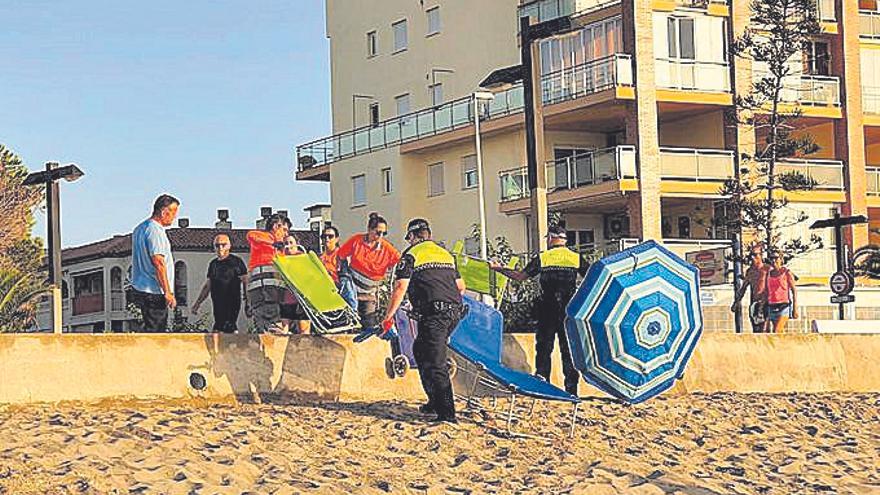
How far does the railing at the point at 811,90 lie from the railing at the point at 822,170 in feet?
5.93

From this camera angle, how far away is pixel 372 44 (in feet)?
194

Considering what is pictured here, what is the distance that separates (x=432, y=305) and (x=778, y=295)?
9.50 m

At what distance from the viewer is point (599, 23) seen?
154ft

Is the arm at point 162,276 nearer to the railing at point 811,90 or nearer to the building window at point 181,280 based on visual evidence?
the railing at point 811,90

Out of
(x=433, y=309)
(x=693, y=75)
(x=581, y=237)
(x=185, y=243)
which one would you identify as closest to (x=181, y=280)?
(x=185, y=243)

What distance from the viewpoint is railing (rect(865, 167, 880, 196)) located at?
48.5 meters

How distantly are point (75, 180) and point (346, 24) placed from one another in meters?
39.6

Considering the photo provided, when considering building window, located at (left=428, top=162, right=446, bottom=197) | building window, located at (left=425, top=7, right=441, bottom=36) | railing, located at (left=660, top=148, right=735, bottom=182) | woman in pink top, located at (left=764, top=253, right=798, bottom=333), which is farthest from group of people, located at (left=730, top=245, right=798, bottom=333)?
building window, located at (left=425, top=7, right=441, bottom=36)

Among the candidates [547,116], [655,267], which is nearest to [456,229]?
[547,116]

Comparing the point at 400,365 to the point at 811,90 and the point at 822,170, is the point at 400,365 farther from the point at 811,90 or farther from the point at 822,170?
the point at 811,90

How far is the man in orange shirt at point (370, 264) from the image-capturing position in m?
16.5

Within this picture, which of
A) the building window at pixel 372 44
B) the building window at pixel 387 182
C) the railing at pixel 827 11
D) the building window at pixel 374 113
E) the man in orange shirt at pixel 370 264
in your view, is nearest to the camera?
the man in orange shirt at pixel 370 264

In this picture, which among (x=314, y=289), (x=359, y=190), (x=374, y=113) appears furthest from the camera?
(x=374, y=113)

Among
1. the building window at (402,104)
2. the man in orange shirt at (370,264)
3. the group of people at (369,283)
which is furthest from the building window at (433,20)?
the man in orange shirt at (370,264)
